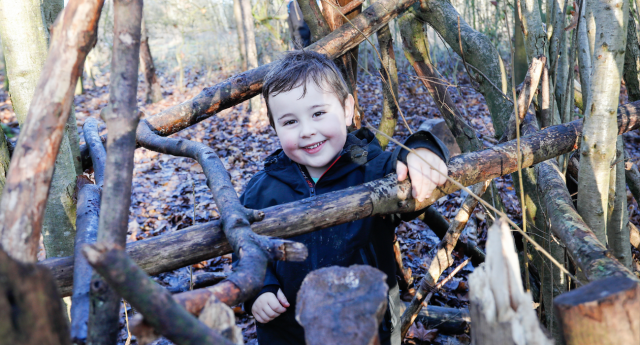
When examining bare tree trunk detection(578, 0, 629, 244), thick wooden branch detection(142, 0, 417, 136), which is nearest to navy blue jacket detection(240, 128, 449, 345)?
thick wooden branch detection(142, 0, 417, 136)

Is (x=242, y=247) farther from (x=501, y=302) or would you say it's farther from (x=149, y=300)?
(x=501, y=302)

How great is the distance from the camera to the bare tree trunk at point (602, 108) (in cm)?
171

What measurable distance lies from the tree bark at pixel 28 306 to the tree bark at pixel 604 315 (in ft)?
3.02

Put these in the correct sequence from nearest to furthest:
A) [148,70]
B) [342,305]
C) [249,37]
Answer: [342,305]
[249,37]
[148,70]

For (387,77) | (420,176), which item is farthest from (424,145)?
(387,77)

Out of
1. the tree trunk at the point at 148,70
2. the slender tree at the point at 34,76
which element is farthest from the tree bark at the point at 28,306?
the tree trunk at the point at 148,70

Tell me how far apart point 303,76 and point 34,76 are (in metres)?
1.37

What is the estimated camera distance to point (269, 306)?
1864 mm

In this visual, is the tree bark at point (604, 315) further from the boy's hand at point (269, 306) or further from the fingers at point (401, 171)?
the boy's hand at point (269, 306)

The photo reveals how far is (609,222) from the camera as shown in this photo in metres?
2.19

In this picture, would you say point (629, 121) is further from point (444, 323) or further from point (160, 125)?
point (160, 125)

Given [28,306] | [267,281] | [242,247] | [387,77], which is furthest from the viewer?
[387,77]

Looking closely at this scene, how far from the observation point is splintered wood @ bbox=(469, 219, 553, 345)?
30.6 inches

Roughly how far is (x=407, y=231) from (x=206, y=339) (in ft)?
12.7
